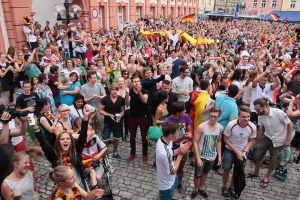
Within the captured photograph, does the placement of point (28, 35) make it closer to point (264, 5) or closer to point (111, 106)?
point (111, 106)

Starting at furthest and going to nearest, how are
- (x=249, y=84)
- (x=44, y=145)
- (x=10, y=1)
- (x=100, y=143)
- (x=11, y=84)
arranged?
(x=10, y=1), (x=11, y=84), (x=249, y=84), (x=100, y=143), (x=44, y=145)

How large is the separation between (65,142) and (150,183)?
2087 mm

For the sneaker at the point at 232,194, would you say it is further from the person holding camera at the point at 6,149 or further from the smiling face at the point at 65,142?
the person holding camera at the point at 6,149

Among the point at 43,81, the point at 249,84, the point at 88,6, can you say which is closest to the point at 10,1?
the point at 88,6

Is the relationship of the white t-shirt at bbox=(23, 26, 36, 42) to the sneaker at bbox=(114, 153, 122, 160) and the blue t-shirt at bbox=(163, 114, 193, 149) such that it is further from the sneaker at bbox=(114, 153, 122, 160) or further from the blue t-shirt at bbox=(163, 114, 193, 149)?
the blue t-shirt at bbox=(163, 114, 193, 149)

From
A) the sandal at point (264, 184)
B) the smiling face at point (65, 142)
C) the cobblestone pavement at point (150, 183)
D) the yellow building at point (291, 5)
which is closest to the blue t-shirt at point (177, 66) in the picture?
the cobblestone pavement at point (150, 183)

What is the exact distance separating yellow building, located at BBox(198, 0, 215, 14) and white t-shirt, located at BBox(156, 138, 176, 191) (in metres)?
57.2

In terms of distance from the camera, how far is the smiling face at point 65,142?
3412 millimetres

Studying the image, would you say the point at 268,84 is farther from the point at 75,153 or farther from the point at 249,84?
the point at 75,153

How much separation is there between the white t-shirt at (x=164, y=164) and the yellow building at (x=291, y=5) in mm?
59844

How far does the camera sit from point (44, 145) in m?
3.35

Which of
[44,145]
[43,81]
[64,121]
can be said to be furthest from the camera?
[43,81]

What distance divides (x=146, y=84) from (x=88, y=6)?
1257 cm

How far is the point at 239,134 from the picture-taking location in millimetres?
4117
